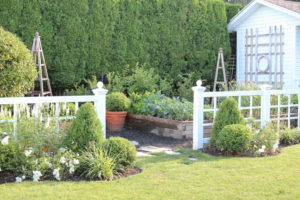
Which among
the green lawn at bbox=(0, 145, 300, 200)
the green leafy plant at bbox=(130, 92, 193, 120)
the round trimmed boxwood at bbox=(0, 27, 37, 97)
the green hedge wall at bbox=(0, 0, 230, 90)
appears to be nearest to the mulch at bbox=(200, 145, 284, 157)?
the green lawn at bbox=(0, 145, 300, 200)

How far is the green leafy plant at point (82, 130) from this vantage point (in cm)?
480

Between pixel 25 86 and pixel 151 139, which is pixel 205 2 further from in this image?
pixel 25 86

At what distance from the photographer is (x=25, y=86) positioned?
272 inches

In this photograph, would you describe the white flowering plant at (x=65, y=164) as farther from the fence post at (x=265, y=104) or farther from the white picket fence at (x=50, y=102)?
the fence post at (x=265, y=104)

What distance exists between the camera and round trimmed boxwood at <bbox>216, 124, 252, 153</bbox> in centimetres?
559

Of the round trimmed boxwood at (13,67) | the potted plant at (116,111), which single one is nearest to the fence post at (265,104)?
the potted plant at (116,111)

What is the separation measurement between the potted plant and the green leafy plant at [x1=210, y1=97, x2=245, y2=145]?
102 inches

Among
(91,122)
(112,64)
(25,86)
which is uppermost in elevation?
(112,64)

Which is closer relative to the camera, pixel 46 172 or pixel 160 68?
pixel 46 172

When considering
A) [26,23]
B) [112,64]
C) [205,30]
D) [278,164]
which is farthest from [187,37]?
[278,164]

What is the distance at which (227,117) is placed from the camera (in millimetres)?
6090

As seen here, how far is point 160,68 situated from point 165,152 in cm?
541

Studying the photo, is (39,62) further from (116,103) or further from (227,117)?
(227,117)

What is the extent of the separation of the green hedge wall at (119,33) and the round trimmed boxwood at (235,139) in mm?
4887
